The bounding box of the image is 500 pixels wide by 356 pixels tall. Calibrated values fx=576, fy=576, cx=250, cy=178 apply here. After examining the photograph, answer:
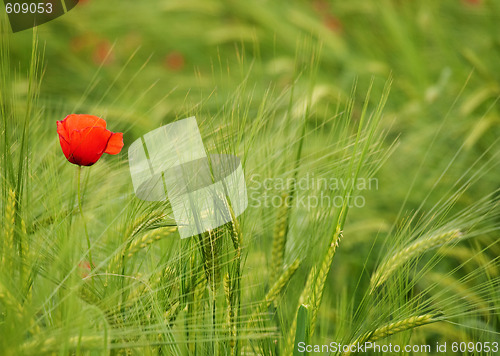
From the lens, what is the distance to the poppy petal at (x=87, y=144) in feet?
1.20

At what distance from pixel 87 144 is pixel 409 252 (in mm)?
231

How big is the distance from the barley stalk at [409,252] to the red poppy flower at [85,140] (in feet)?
0.65

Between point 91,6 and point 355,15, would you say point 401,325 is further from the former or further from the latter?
point 91,6

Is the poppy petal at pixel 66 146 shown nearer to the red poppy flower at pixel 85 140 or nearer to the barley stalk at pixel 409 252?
the red poppy flower at pixel 85 140

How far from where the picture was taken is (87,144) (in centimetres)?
36

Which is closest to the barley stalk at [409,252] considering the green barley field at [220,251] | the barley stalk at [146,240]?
the green barley field at [220,251]

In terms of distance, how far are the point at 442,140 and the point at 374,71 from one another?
261 millimetres

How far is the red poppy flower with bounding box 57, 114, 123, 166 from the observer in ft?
1.20

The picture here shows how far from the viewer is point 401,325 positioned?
1.26ft

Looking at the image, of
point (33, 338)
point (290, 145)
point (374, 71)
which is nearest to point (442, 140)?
point (374, 71)

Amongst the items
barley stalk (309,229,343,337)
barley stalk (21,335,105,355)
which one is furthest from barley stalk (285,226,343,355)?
barley stalk (21,335,105,355)

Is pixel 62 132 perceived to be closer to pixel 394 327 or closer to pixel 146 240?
pixel 146 240

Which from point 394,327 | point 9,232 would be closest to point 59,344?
point 9,232

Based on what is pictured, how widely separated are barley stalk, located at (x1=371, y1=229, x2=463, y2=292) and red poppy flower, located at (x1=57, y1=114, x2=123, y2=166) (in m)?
0.20
